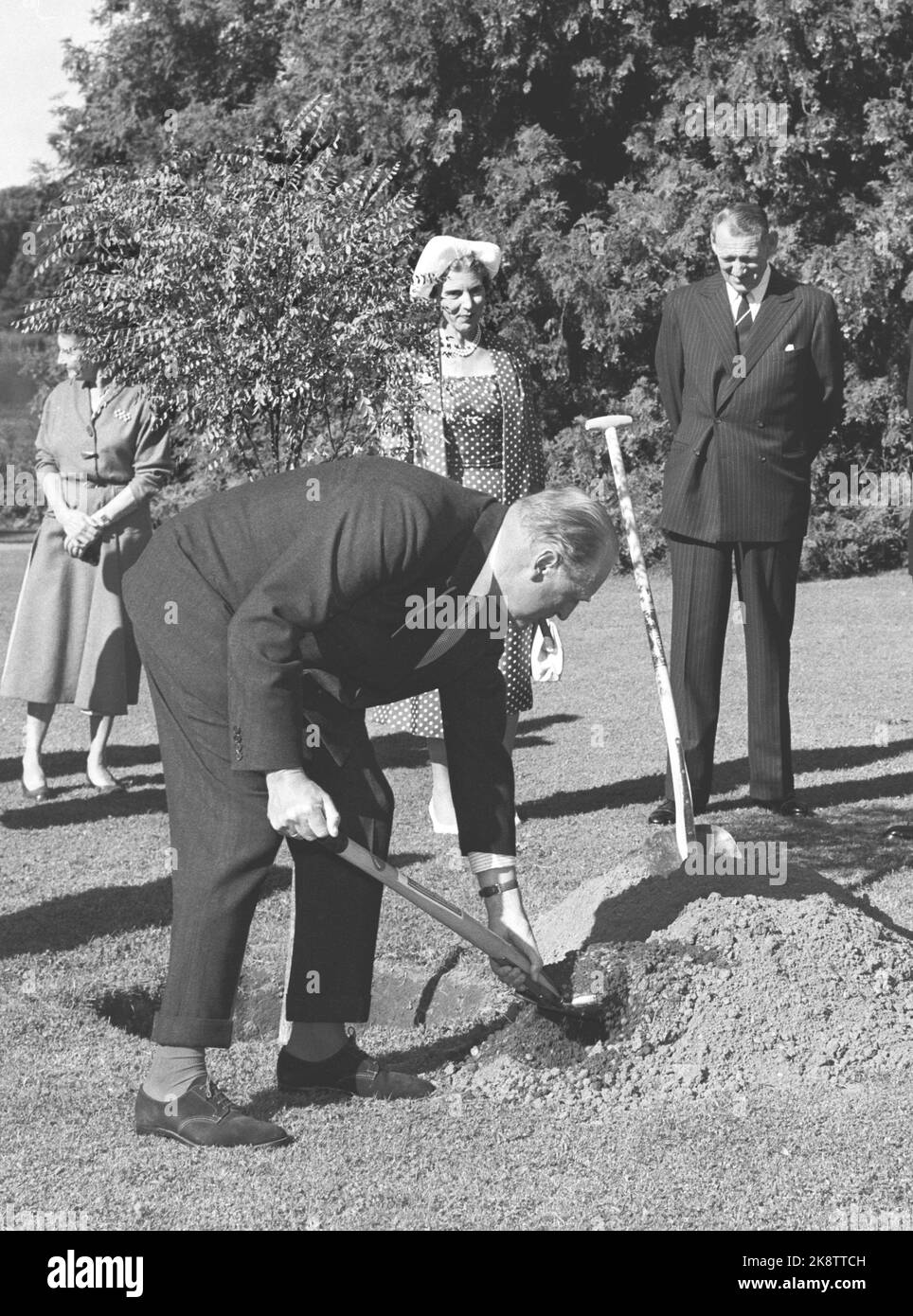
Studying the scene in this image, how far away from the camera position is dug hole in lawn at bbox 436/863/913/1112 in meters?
4.42

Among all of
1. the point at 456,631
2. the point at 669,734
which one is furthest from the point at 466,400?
the point at 456,631

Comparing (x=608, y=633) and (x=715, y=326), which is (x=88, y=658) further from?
(x=608, y=633)

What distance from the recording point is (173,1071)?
4.00 metres

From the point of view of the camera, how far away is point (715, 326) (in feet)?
23.2

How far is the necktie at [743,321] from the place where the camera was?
23.0 ft

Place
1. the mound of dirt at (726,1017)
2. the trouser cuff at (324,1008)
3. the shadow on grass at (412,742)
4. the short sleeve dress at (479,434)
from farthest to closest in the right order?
the shadow on grass at (412,742) < the short sleeve dress at (479,434) < the mound of dirt at (726,1017) < the trouser cuff at (324,1008)

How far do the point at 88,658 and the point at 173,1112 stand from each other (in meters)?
4.30

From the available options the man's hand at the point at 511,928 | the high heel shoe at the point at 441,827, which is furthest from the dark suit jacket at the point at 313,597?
the high heel shoe at the point at 441,827

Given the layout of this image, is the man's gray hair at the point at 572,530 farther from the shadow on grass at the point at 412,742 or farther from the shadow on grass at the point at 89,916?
the shadow on grass at the point at 412,742

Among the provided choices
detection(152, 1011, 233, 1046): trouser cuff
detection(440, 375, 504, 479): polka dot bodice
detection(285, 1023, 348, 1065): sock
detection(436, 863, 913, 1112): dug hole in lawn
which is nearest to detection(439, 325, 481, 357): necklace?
detection(440, 375, 504, 479): polka dot bodice

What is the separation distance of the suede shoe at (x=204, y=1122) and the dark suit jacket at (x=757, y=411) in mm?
Answer: 3826

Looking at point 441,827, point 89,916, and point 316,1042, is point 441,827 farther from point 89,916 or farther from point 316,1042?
point 316,1042

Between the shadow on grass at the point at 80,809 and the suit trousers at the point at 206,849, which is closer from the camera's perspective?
the suit trousers at the point at 206,849

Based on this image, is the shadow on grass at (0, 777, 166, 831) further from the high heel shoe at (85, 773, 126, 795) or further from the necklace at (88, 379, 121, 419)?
the necklace at (88, 379, 121, 419)
